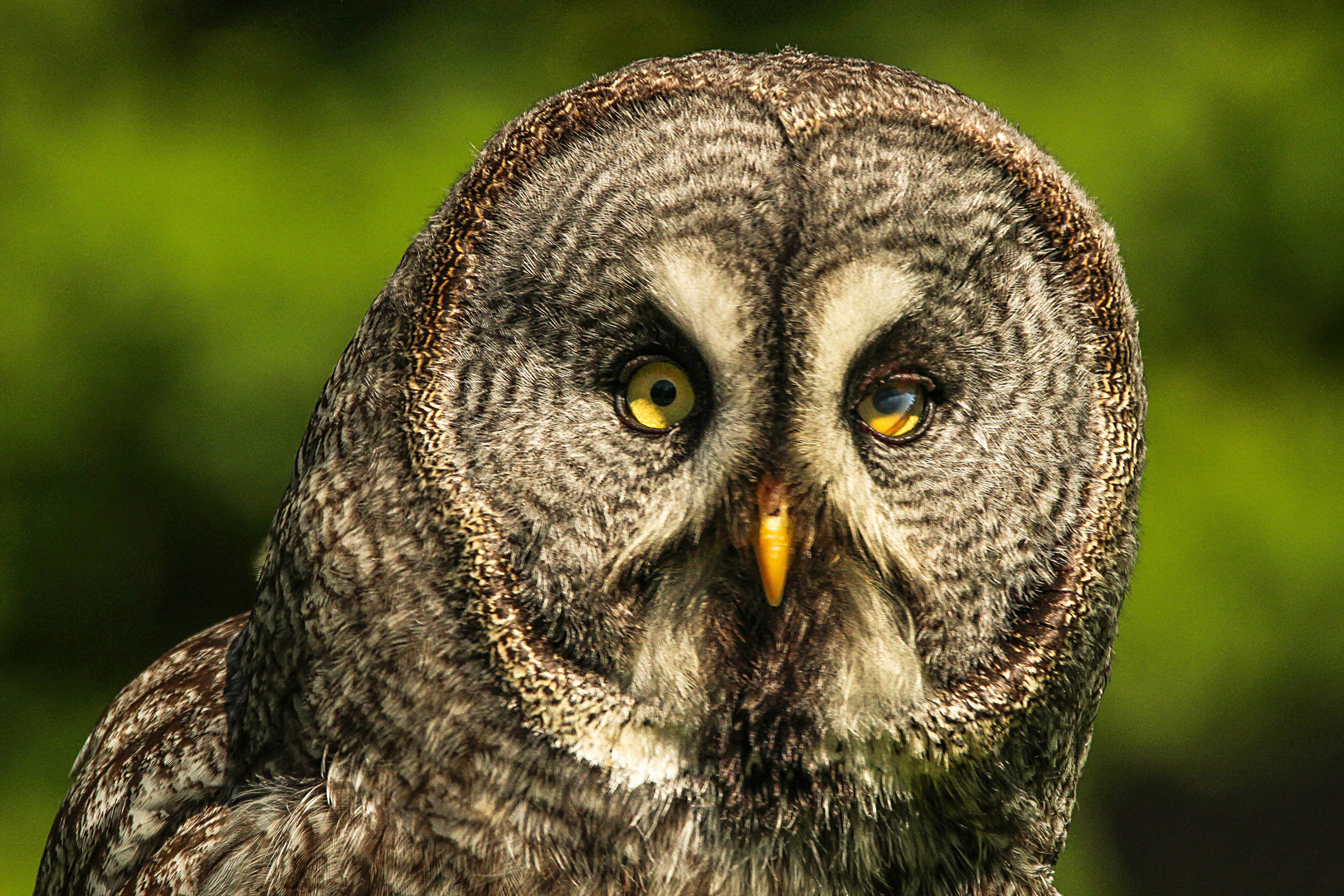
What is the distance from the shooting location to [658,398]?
1331mm

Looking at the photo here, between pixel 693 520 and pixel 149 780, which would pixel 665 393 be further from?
pixel 149 780

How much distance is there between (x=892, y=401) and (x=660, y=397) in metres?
0.25

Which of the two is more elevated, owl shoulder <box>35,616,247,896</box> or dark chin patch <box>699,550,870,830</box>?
dark chin patch <box>699,550,870,830</box>

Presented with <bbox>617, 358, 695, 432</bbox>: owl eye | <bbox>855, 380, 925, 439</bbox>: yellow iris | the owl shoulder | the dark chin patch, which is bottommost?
the owl shoulder

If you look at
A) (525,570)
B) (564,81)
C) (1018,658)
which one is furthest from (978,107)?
(564,81)

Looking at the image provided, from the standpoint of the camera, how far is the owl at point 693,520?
1318 millimetres

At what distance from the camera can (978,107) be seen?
153 cm

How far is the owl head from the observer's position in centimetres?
131

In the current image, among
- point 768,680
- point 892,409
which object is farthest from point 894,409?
point 768,680

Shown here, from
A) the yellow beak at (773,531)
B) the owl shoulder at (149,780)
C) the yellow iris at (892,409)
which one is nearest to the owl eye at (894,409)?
the yellow iris at (892,409)

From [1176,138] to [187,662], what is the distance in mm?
3088

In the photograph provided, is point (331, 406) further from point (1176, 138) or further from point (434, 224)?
point (1176, 138)

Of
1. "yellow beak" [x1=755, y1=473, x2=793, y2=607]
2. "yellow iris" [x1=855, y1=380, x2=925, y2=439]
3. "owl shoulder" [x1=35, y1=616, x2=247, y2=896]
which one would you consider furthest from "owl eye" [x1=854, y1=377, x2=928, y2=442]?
"owl shoulder" [x1=35, y1=616, x2=247, y2=896]

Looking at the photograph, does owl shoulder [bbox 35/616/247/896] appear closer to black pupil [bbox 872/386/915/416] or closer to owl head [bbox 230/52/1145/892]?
owl head [bbox 230/52/1145/892]
